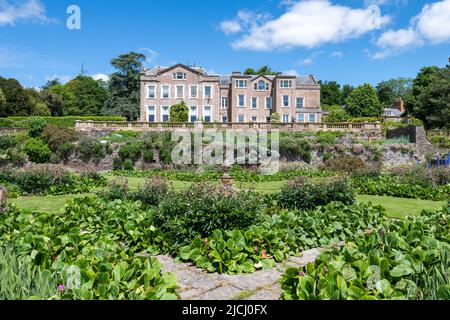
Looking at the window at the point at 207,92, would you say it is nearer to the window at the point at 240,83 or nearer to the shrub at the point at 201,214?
the window at the point at 240,83

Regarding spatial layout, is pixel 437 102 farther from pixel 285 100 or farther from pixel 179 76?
pixel 179 76

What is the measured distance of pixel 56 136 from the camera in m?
Result: 27.3

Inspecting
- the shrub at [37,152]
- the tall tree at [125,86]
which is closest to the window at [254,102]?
the tall tree at [125,86]

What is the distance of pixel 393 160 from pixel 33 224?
26.9 meters

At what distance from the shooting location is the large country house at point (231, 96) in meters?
44.9

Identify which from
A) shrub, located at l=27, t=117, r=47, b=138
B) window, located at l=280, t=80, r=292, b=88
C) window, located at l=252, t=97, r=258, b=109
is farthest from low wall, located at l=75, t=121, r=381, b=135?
window, located at l=252, t=97, r=258, b=109

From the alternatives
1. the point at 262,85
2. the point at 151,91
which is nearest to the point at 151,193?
the point at 151,91

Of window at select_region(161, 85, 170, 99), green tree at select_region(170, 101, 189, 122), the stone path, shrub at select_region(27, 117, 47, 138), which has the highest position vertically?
window at select_region(161, 85, 170, 99)

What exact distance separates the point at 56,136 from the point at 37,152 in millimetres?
1881

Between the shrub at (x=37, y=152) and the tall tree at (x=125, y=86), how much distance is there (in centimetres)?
2612

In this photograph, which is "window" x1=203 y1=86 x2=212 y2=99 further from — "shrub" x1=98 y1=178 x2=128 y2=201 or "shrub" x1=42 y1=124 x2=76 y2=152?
"shrub" x1=98 y1=178 x2=128 y2=201

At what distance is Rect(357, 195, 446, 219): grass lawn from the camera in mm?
9758

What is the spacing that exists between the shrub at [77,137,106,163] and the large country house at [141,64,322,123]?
18.0 metres

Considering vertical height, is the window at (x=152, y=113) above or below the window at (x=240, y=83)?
below
